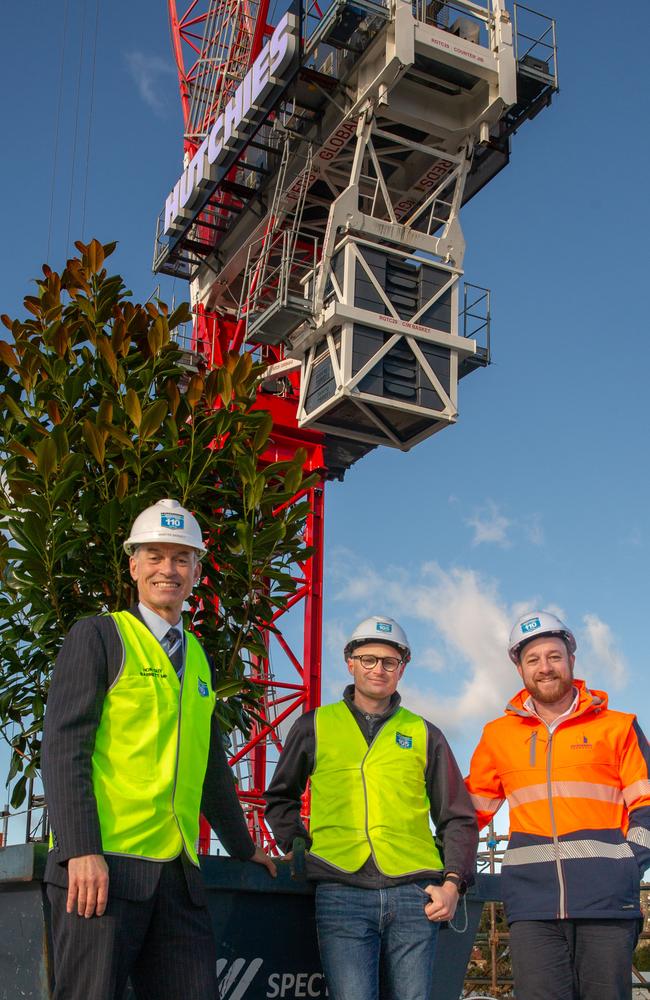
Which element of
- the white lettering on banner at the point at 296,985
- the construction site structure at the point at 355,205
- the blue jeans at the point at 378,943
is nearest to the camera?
the blue jeans at the point at 378,943

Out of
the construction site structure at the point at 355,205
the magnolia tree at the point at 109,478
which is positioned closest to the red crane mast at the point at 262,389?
the construction site structure at the point at 355,205

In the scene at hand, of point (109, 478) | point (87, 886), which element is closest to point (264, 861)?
point (87, 886)

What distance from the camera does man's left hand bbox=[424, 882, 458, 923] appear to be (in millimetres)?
4168

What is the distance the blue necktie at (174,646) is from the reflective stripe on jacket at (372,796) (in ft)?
3.59

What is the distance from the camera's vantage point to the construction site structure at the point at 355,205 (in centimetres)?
1677

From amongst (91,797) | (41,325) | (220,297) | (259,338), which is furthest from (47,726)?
(220,297)

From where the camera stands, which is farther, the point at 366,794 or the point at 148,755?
the point at 366,794

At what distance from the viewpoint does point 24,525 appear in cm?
557

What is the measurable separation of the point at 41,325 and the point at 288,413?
1347 centimetres

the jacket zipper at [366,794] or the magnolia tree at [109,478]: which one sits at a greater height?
the magnolia tree at [109,478]

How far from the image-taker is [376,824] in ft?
14.2

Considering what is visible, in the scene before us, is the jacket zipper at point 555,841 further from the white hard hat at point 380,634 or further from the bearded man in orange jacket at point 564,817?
the white hard hat at point 380,634

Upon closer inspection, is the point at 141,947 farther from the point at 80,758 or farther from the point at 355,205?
the point at 355,205

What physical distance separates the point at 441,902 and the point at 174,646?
4.82 ft
